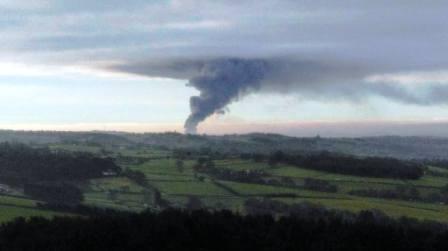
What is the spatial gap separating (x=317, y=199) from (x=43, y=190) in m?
19.5

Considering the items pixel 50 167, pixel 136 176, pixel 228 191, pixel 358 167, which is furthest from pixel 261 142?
pixel 228 191

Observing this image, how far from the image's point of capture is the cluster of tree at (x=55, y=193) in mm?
49656

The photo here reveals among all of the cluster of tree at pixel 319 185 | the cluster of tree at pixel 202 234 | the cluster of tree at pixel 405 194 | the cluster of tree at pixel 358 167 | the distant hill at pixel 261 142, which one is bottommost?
the cluster of tree at pixel 202 234

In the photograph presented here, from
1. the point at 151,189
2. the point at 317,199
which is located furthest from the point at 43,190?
the point at 317,199

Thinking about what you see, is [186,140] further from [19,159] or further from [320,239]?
[320,239]

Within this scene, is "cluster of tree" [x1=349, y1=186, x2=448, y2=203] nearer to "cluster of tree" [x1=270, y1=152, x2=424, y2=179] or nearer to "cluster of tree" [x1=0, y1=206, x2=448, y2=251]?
"cluster of tree" [x1=270, y1=152, x2=424, y2=179]

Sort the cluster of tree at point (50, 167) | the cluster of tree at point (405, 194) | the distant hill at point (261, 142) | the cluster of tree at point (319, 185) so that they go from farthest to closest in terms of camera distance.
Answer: the distant hill at point (261, 142) → the cluster of tree at point (50, 167) → the cluster of tree at point (319, 185) → the cluster of tree at point (405, 194)

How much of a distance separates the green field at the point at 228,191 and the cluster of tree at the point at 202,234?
6.97 m

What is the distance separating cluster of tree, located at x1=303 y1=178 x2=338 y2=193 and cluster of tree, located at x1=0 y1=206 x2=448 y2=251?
743 inches

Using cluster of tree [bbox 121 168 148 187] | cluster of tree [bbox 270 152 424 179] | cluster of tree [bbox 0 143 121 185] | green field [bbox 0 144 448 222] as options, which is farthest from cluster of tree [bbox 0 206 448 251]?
cluster of tree [bbox 270 152 424 179]

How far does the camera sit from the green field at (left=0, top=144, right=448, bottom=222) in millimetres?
45094

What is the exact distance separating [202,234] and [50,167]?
112 feet

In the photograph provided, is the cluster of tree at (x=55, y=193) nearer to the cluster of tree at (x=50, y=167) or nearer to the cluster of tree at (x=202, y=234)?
the cluster of tree at (x=50, y=167)

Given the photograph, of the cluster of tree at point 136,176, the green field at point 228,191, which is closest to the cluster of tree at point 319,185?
the green field at point 228,191
